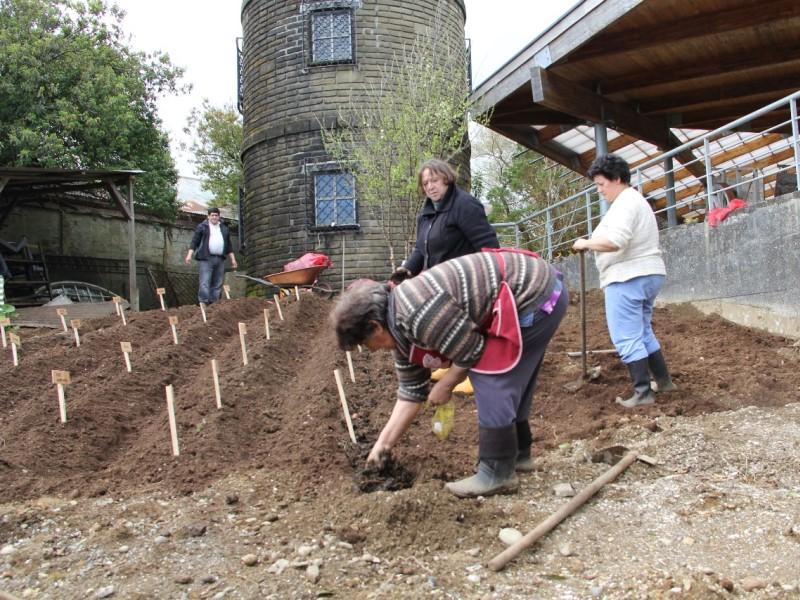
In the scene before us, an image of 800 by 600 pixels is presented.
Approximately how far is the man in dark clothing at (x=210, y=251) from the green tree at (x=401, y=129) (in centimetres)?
216

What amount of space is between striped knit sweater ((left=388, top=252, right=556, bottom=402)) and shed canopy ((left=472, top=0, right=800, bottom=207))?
11.5ft

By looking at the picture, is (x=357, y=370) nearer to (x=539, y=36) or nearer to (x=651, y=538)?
(x=651, y=538)

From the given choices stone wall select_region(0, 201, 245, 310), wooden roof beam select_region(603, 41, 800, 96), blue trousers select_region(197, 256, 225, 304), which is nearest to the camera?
wooden roof beam select_region(603, 41, 800, 96)

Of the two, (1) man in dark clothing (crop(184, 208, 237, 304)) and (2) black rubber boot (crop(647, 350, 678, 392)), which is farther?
(1) man in dark clothing (crop(184, 208, 237, 304))

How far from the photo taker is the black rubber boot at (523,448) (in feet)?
10.5

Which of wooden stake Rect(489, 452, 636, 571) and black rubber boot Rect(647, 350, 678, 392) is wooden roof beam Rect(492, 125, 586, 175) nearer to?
black rubber boot Rect(647, 350, 678, 392)

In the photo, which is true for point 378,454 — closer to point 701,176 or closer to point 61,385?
point 61,385

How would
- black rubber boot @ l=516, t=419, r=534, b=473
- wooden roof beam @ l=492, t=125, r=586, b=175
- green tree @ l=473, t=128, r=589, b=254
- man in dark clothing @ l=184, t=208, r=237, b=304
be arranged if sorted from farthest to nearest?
green tree @ l=473, t=128, r=589, b=254
wooden roof beam @ l=492, t=125, r=586, b=175
man in dark clothing @ l=184, t=208, r=237, b=304
black rubber boot @ l=516, t=419, r=534, b=473

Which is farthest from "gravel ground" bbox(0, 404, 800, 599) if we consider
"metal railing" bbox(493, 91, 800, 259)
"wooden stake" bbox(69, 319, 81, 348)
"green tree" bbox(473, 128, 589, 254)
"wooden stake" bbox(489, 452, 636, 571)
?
"green tree" bbox(473, 128, 589, 254)

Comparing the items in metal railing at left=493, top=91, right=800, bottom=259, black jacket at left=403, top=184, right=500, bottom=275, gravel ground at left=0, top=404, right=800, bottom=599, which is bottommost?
gravel ground at left=0, top=404, right=800, bottom=599

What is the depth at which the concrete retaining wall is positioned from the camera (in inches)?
199

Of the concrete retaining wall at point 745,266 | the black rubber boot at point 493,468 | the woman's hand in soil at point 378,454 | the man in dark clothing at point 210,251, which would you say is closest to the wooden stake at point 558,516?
the black rubber boot at point 493,468

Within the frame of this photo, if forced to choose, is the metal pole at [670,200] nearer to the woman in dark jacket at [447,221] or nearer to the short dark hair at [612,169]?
the short dark hair at [612,169]

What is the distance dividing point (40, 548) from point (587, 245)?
2.90 m
